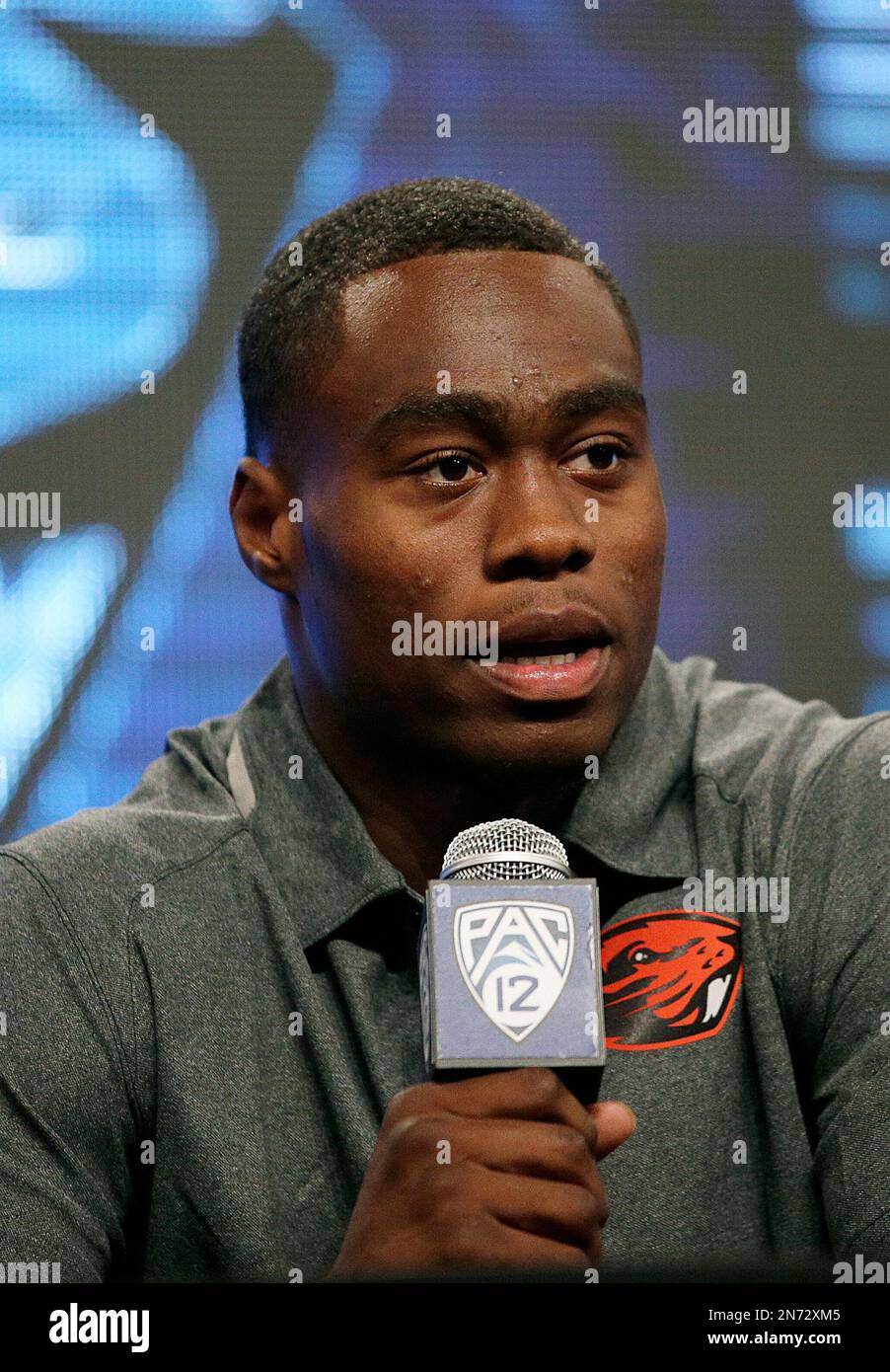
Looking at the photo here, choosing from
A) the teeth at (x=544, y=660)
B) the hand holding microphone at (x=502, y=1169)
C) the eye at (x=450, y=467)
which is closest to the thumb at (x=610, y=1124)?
the hand holding microphone at (x=502, y=1169)

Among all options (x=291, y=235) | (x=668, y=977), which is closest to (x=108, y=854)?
(x=668, y=977)

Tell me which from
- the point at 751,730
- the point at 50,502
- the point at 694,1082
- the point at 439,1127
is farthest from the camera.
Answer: the point at 50,502

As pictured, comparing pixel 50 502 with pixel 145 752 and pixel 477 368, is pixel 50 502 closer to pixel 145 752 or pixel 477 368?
pixel 145 752

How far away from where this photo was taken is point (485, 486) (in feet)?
5.31

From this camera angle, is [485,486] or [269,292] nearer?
[485,486]

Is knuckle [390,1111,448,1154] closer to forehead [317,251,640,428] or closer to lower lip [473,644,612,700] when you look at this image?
lower lip [473,644,612,700]

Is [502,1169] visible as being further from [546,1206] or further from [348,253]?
[348,253]

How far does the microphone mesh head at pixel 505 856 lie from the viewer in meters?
1.17

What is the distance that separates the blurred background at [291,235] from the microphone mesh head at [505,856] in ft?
4.07

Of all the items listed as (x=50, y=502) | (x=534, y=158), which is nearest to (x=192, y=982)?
(x=50, y=502)

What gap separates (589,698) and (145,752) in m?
1.01

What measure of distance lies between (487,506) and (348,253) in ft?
1.18

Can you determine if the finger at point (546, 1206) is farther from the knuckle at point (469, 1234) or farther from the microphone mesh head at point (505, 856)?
the microphone mesh head at point (505, 856)

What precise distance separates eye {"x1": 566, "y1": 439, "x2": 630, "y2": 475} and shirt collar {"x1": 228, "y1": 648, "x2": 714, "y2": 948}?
0.28 m
